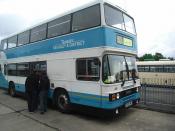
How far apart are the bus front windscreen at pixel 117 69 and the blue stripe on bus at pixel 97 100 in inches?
25.5

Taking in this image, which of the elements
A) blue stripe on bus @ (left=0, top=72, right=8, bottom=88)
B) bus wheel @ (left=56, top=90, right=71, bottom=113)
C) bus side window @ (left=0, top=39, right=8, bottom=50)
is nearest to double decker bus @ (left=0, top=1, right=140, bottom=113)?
bus wheel @ (left=56, top=90, right=71, bottom=113)

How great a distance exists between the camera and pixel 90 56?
7.45m

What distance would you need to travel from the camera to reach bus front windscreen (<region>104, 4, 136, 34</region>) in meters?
7.41

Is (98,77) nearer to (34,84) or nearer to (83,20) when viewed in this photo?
(83,20)

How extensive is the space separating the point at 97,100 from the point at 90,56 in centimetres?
156

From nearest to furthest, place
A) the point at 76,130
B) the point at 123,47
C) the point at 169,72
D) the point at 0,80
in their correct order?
the point at 76,130 → the point at 123,47 → the point at 0,80 → the point at 169,72

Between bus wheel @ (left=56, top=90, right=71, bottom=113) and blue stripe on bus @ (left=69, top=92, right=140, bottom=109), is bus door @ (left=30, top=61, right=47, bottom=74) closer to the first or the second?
bus wheel @ (left=56, top=90, right=71, bottom=113)

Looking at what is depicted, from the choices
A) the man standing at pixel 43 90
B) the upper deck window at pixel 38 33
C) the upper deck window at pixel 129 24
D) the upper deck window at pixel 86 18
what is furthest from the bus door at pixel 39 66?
the upper deck window at pixel 129 24

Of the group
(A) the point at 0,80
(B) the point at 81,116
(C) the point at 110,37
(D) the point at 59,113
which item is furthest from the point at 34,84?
(A) the point at 0,80

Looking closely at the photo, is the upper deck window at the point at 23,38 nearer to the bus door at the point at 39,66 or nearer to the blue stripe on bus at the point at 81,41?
the blue stripe on bus at the point at 81,41

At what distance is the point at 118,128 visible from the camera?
671cm

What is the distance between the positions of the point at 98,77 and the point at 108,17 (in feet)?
7.02

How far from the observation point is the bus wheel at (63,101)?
8523 mm

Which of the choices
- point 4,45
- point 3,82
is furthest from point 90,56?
point 3,82
